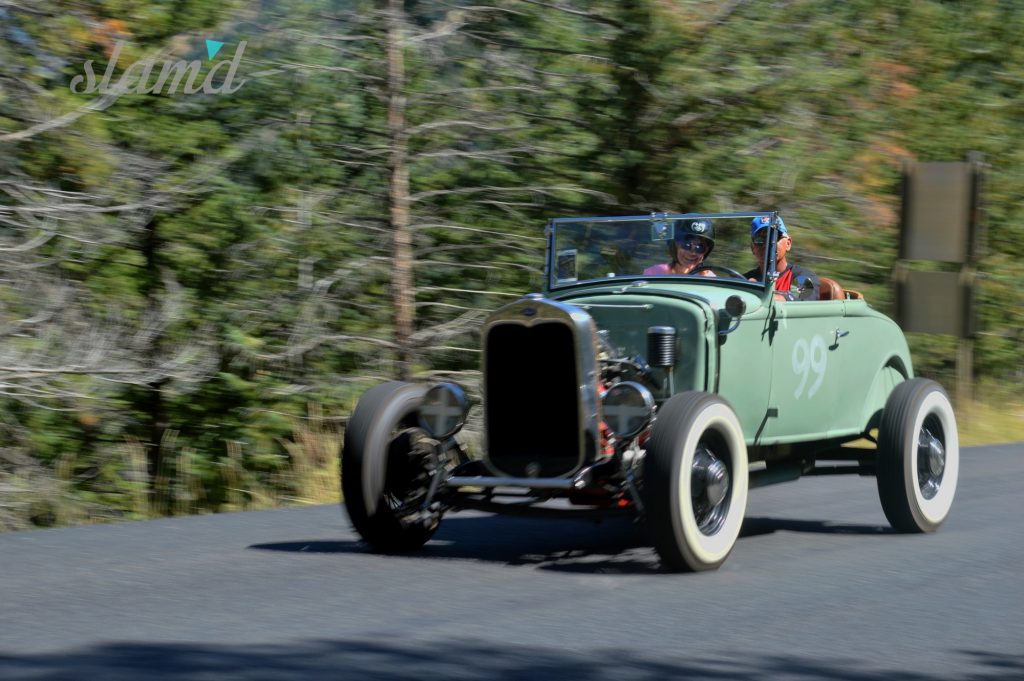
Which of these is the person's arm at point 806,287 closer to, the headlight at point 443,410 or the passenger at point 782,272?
the passenger at point 782,272

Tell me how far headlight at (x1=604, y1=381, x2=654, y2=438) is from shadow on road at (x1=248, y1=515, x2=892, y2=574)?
26.7 inches

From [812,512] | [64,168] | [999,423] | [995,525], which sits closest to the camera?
[995,525]

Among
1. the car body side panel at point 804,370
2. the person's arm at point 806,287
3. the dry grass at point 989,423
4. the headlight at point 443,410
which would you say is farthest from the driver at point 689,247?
the dry grass at point 989,423

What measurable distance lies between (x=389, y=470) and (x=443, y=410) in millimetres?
414

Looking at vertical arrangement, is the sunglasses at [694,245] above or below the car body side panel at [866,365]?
above

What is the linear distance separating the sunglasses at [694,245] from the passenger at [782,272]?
274 millimetres

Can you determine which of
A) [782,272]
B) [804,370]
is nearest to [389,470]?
[804,370]

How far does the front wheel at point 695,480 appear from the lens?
6.20m

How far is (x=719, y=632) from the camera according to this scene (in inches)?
205

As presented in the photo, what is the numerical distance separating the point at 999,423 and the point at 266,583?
11755 mm

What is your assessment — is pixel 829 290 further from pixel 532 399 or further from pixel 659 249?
pixel 532 399

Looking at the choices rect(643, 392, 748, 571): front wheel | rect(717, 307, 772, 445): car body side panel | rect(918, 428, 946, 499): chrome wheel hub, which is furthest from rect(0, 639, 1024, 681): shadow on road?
rect(918, 428, 946, 499): chrome wheel hub

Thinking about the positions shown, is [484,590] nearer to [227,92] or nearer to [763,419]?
[763,419]

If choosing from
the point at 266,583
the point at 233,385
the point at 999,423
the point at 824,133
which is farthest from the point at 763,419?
the point at 999,423
